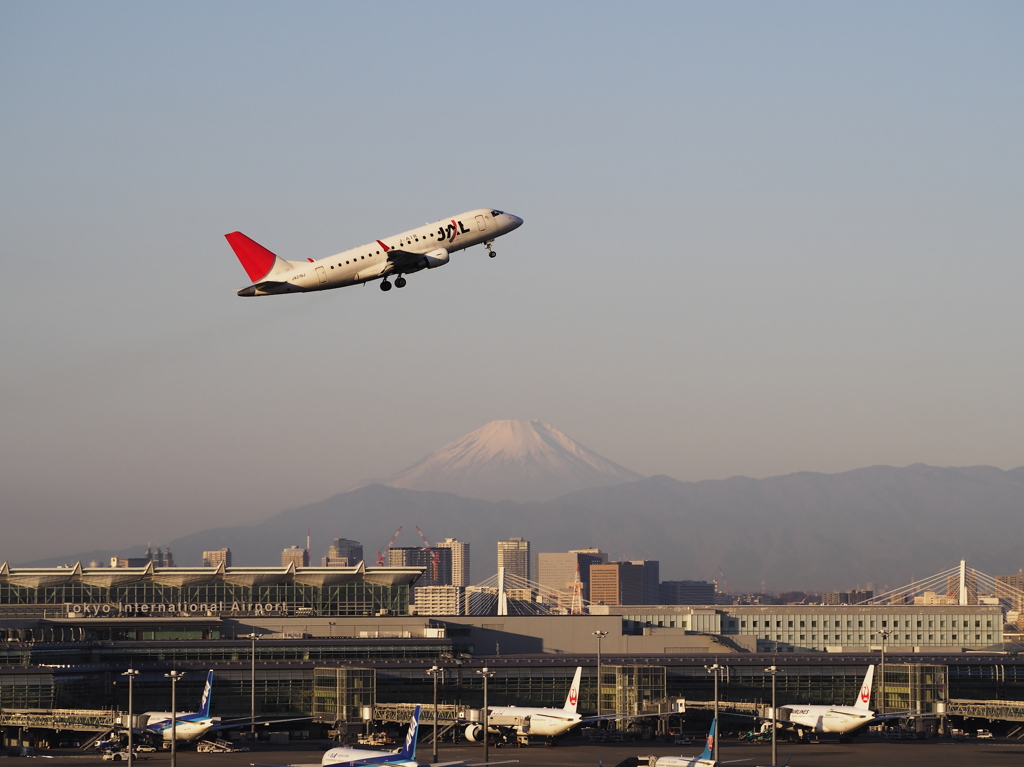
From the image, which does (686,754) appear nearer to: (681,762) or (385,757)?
(681,762)

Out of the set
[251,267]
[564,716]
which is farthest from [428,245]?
[564,716]

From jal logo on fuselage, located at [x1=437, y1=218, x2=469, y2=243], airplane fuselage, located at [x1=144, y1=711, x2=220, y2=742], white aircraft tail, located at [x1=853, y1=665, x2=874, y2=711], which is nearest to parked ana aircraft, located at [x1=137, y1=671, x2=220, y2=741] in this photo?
airplane fuselage, located at [x1=144, y1=711, x2=220, y2=742]

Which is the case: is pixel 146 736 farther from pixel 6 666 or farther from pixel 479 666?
pixel 479 666

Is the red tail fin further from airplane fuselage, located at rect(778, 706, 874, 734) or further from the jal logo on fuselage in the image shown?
airplane fuselage, located at rect(778, 706, 874, 734)

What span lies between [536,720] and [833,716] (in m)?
32.4

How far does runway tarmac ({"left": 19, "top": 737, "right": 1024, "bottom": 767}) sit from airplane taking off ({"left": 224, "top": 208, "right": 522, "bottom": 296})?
44604mm

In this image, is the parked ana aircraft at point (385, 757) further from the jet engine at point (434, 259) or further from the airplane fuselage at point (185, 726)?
the jet engine at point (434, 259)

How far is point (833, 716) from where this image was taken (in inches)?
6373

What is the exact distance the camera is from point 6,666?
17375cm

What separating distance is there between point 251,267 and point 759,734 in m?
77.1

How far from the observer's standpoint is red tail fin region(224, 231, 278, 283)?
142625 millimetres

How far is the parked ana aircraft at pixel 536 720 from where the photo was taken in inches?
6235

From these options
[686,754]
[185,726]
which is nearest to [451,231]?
[686,754]

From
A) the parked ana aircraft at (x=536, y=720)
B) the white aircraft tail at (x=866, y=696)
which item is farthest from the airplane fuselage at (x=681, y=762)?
the white aircraft tail at (x=866, y=696)
